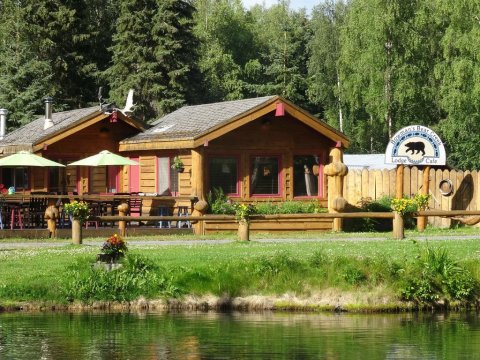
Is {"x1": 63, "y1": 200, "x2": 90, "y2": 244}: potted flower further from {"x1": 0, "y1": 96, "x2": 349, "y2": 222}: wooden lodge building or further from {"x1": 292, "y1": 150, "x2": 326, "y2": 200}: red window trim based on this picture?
{"x1": 292, "y1": 150, "x2": 326, "y2": 200}: red window trim

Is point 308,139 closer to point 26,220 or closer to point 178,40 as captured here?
point 26,220

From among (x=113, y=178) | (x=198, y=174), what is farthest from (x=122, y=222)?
(x=113, y=178)

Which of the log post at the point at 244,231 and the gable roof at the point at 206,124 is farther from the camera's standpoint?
the gable roof at the point at 206,124

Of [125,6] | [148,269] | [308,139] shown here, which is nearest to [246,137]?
[308,139]

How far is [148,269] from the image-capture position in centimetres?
2470

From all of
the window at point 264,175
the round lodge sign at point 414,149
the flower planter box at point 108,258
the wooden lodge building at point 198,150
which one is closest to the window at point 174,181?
the wooden lodge building at point 198,150

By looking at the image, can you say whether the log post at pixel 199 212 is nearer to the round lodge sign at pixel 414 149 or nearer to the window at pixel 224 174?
the window at pixel 224 174

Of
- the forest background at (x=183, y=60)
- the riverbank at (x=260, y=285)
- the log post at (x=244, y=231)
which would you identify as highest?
the forest background at (x=183, y=60)

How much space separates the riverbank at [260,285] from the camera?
23969mm

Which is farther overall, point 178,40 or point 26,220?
point 178,40

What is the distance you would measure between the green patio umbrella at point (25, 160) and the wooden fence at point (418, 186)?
36.2 ft

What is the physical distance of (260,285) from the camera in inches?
963

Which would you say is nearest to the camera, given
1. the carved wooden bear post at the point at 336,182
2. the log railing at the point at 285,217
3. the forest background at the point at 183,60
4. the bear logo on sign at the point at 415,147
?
the log railing at the point at 285,217

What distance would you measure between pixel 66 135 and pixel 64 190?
2.35 metres
